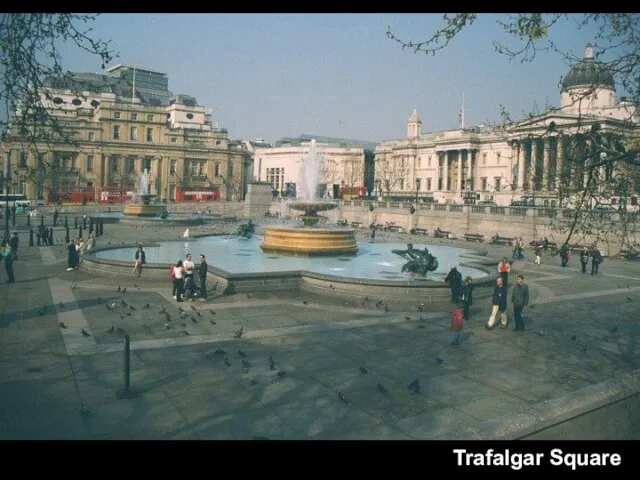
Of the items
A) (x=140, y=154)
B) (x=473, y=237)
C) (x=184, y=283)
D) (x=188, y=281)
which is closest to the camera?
(x=188, y=281)

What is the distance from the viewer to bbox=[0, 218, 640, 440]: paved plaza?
7.58 m

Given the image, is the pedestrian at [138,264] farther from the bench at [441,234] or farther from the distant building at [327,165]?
the distant building at [327,165]

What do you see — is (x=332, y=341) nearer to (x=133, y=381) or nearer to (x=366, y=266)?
(x=133, y=381)

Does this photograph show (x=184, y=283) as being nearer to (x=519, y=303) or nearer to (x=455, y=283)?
(x=455, y=283)

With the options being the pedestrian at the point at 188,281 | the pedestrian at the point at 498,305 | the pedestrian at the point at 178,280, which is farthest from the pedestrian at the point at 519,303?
the pedestrian at the point at 178,280

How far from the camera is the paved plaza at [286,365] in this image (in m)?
7.58

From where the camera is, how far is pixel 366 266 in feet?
76.5

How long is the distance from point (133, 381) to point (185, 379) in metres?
0.87

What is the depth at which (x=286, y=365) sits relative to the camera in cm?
1048

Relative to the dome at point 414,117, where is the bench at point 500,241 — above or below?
below

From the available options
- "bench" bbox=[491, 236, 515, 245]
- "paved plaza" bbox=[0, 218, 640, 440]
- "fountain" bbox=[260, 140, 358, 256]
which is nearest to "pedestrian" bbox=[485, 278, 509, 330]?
"paved plaza" bbox=[0, 218, 640, 440]

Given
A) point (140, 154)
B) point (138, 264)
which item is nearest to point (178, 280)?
point (138, 264)

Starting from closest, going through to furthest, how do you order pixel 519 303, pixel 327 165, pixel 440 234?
1. pixel 519 303
2. pixel 440 234
3. pixel 327 165
